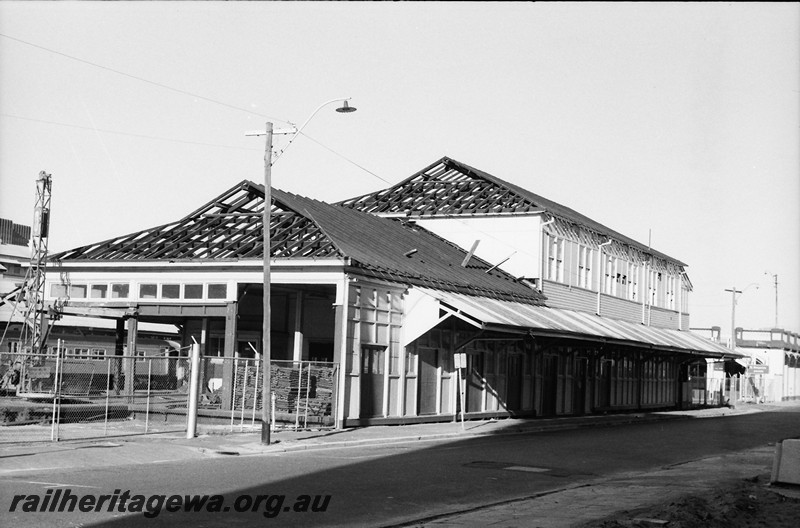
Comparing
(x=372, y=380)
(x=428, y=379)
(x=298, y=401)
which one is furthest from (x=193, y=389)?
(x=428, y=379)

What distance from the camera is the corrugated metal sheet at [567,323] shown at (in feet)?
105

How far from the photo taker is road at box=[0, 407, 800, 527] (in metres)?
12.5

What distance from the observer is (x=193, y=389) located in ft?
79.0

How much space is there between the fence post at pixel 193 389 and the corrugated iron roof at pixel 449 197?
22688mm

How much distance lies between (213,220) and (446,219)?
15.2 meters

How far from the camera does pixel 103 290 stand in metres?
32.9

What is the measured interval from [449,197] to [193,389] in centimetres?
2531

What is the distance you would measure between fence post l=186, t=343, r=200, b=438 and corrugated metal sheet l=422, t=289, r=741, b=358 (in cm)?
934

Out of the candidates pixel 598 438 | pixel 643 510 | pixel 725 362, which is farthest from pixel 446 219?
pixel 643 510

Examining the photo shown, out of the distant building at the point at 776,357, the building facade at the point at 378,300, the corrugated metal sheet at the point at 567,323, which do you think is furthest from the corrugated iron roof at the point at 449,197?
the distant building at the point at 776,357

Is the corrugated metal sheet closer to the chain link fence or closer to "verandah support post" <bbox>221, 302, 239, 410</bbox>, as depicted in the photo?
the chain link fence

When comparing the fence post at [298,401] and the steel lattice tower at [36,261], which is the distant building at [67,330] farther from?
the fence post at [298,401]

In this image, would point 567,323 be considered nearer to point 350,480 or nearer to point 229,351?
point 229,351

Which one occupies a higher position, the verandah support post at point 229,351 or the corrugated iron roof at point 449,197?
the corrugated iron roof at point 449,197
